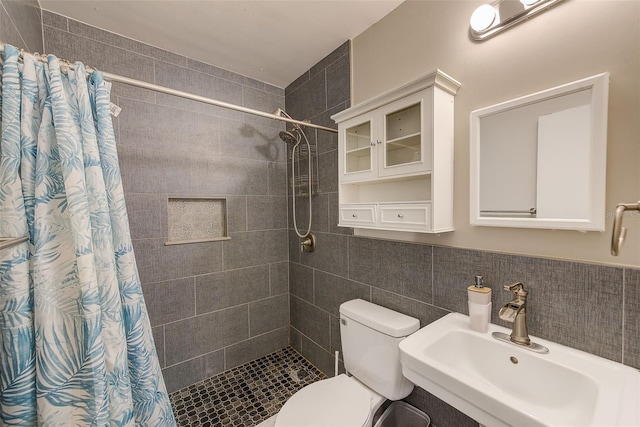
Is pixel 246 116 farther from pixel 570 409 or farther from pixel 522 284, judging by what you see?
pixel 570 409

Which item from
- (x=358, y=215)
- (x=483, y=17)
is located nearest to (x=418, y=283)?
(x=358, y=215)

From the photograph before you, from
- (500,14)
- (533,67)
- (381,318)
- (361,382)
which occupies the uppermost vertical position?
(500,14)

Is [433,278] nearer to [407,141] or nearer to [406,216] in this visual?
[406,216]

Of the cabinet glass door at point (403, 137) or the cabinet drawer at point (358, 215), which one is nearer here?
the cabinet glass door at point (403, 137)

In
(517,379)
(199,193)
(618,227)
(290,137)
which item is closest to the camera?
(618,227)

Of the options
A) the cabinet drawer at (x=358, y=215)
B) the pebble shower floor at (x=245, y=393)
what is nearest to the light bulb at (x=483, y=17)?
the cabinet drawer at (x=358, y=215)

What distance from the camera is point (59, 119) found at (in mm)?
855

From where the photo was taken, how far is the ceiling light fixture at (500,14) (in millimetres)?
1014

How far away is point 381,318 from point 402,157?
0.87 metres

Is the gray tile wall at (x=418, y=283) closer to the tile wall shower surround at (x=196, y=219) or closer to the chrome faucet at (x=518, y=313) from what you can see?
the chrome faucet at (x=518, y=313)

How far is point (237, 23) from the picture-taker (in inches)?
64.4

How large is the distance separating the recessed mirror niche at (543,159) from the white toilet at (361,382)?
0.69 meters

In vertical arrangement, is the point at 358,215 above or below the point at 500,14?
below

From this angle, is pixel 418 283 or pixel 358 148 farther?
pixel 358 148
